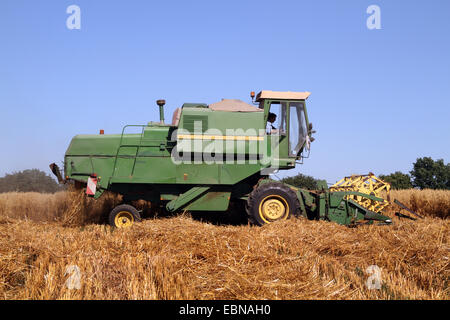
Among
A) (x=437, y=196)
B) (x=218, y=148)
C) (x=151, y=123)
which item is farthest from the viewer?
(x=437, y=196)

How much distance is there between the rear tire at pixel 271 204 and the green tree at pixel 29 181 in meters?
23.9

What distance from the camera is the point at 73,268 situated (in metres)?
4.10

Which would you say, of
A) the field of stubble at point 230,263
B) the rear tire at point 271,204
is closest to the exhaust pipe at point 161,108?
the field of stubble at point 230,263

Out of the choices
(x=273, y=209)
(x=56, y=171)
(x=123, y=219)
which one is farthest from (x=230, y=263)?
(x=56, y=171)

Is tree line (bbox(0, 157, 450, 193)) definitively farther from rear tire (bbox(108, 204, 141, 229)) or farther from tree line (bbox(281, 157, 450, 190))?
rear tire (bbox(108, 204, 141, 229))

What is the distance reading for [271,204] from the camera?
8.38 m

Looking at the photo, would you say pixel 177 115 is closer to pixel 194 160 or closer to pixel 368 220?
pixel 194 160

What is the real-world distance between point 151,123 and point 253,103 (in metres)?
2.58

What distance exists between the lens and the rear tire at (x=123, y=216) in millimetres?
8180

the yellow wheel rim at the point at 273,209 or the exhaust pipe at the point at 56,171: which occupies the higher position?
the exhaust pipe at the point at 56,171

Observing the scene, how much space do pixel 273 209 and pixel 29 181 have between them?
2635cm

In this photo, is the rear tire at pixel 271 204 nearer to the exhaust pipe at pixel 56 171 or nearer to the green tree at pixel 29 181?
the exhaust pipe at pixel 56 171

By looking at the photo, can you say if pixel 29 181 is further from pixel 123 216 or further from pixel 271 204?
pixel 271 204

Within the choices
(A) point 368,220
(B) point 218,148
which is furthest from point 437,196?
(B) point 218,148
